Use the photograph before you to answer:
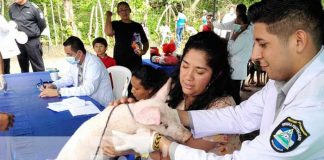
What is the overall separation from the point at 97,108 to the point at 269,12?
1901 millimetres

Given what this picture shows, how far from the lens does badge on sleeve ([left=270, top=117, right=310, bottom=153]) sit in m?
0.83

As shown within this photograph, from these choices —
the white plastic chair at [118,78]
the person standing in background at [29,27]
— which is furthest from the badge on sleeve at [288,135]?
the person standing in background at [29,27]

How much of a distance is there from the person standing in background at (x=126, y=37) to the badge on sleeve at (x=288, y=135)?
13.4 ft

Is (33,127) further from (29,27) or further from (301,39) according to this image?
(29,27)

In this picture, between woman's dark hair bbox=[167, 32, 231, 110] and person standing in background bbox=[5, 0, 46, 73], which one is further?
person standing in background bbox=[5, 0, 46, 73]

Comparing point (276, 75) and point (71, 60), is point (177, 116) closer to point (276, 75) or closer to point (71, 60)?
point (276, 75)

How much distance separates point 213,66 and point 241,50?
121 inches

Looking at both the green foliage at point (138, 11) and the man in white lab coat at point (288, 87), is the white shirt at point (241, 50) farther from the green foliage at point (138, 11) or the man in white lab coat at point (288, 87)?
the green foliage at point (138, 11)

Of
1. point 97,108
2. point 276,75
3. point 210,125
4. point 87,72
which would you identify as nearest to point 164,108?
point 210,125

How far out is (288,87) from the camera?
104cm

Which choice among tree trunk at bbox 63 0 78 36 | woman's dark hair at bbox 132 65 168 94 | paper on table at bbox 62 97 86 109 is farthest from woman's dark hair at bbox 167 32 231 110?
tree trunk at bbox 63 0 78 36

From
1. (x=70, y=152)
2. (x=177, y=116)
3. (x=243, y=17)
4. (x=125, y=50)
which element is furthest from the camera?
(x=125, y=50)

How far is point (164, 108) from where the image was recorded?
1252mm

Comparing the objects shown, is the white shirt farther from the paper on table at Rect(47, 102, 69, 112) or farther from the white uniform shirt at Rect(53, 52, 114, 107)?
the paper on table at Rect(47, 102, 69, 112)
